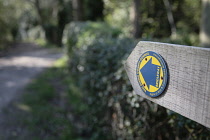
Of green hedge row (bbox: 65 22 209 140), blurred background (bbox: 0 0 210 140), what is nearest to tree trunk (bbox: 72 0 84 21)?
blurred background (bbox: 0 0 210 140)

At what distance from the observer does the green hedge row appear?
2699mm

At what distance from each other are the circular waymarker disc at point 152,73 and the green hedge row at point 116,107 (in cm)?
116

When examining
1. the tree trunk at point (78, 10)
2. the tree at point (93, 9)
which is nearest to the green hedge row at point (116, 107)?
the tree trunk at point (78, 10)

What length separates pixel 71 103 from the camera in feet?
18.9

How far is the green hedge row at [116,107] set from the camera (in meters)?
2.70

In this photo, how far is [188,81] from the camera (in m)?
1.08

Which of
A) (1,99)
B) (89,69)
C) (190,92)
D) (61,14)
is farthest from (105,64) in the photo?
(61,14)

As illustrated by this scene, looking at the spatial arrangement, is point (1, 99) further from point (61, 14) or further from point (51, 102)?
point (61, 14)

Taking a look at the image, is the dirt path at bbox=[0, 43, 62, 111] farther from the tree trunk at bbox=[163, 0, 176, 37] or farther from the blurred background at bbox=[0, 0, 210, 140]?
the tree trunk at bbox=[163, 0, 176, 37]

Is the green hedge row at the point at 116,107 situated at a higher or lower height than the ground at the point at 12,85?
higher

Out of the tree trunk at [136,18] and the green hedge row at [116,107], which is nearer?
the green hedge row at [116,107]

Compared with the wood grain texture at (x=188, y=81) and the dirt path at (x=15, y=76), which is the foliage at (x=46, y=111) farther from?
the wood grain texture at (x=188, y=81)

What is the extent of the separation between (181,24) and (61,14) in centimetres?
1267

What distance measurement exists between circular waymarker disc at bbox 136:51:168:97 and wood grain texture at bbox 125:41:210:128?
0.10 feet
